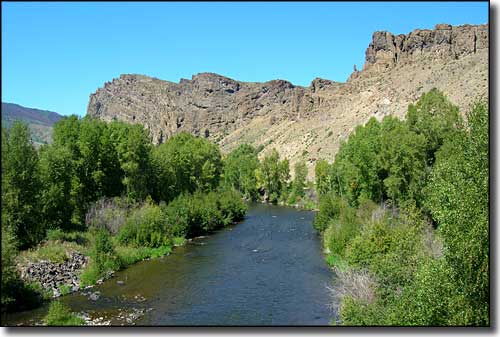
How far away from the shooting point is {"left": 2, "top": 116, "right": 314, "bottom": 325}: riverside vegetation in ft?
60.0

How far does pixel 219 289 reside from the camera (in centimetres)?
1805

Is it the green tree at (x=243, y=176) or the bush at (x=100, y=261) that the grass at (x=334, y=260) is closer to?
the bush at (x=100, y=261)

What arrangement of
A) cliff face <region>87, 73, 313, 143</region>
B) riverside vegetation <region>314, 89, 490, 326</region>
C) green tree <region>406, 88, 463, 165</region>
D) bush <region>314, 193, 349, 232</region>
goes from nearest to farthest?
riverside vegetation <region>314, 89, 490, 326</region> < green tree <region>406, 88, 463, 165</region> < bush <region>314, 193, 349, 232</region> < cliff face <region>87, 73, 313, 143</region>

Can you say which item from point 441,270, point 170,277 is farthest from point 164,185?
point 441,270

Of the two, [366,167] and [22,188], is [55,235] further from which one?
[366,167]

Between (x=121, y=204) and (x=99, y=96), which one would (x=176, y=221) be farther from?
(x=99, y=96)

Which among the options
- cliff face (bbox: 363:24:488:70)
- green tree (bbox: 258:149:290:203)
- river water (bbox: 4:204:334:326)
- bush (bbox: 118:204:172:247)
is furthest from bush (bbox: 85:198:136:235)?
cliff face (bbox: 363:24:488:70)

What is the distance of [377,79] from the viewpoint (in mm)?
93188

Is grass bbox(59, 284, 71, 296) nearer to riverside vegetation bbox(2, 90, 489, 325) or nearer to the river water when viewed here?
riverside vegetation bbox(2, 90, 489, 325)

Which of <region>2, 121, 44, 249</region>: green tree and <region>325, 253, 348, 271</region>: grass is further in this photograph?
<region>325, 253, 348, 271</region>: grass

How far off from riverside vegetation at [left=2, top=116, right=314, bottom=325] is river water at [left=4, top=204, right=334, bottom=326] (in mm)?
1108

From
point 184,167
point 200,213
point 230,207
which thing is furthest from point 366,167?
point 184,167

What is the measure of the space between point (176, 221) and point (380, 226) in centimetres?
1606

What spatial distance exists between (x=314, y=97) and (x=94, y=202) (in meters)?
82.2
